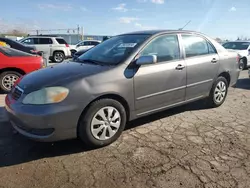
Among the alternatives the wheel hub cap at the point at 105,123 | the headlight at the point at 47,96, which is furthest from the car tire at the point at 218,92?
→ the headlight at the point at 47,96

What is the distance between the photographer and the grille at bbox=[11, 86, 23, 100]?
10.1 feet

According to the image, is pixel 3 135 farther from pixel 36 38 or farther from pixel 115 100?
pixel 36 38

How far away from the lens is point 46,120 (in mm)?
2789

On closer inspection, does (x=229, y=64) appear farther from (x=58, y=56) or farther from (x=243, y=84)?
(x=58, y=56)

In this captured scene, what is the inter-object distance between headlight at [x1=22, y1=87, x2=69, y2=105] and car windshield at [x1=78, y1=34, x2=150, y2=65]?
94 centimetres

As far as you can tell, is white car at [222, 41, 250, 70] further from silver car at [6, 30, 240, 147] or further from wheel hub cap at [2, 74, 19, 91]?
wheel hub cap at [2, 74, 19, 91]

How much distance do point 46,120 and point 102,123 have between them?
29.5 inches

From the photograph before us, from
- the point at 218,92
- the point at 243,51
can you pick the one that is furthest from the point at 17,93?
the point at 243,51

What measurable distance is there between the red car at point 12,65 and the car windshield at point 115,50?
271 cm

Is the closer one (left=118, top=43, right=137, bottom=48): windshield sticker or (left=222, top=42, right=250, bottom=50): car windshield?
(left=118, top=43, right=137, bottom=48): windshield sticker

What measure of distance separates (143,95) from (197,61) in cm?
142

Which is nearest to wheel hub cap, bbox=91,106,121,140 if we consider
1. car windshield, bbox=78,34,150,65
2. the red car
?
car windshield, bbox=78,34,150,65

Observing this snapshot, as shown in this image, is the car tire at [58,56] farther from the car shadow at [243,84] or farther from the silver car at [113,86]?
the silver car at [113,86]

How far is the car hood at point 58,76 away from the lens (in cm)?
300
